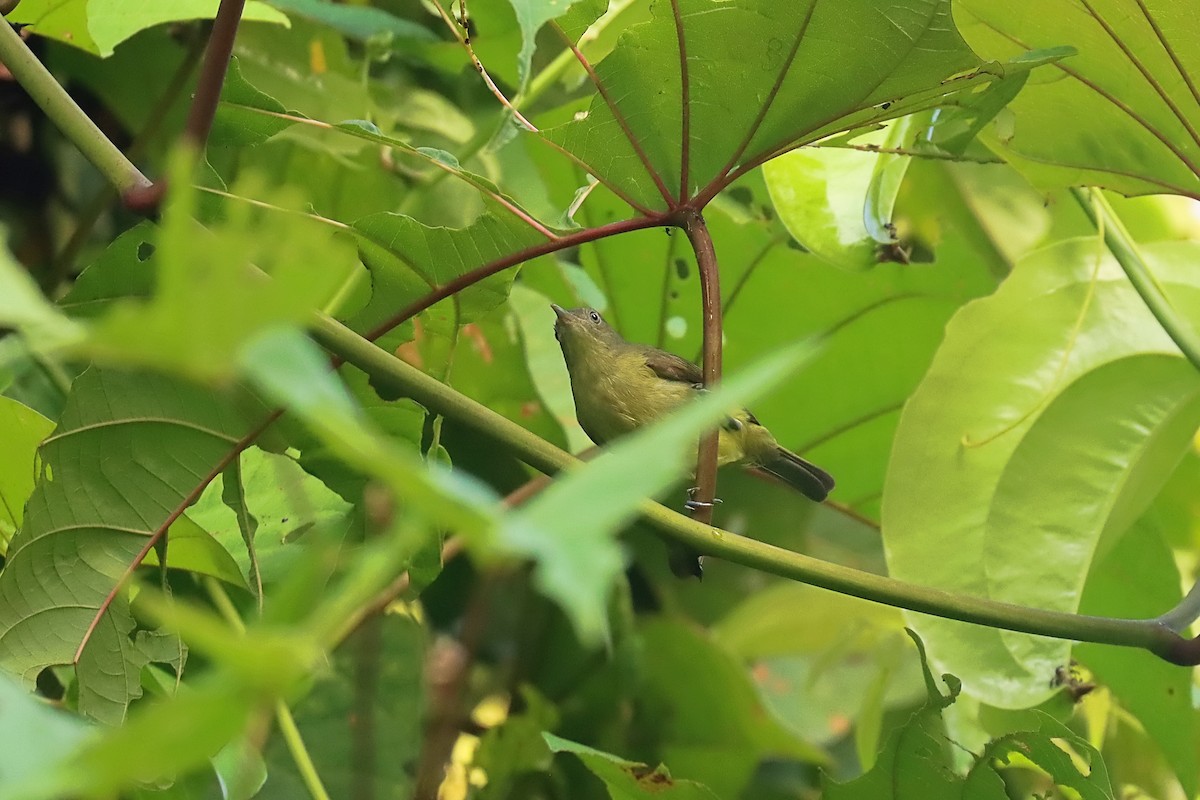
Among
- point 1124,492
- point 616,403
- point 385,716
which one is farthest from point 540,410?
point 1124,492

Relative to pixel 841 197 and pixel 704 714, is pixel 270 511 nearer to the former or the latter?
pixel 841 197

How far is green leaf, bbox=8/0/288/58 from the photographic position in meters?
0.88

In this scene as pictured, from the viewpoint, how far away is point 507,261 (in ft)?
2.40

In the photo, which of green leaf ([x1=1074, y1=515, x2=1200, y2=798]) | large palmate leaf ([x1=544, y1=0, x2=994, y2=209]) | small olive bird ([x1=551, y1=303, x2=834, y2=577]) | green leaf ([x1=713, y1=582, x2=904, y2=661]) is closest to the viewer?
large palmate leaf ([x1=544, y1=0, x2=994, y2=209])

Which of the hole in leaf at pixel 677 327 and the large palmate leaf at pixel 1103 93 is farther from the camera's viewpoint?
the hole in leaf at pixel 677 327

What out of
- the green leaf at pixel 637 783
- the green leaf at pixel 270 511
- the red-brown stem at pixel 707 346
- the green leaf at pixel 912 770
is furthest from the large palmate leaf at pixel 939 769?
the green leaf at pixel 270 511

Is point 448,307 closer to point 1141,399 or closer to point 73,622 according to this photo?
point 73,622

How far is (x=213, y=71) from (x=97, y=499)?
0.30 m

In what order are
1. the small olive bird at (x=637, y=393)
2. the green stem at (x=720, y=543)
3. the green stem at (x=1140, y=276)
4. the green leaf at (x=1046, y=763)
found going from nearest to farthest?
the green stem at (x=720, y=543)
the green leaf at (x=1046, y=763)
the green stem at (x=1140, y=276)
the small olive bird at (x=637, y=393)

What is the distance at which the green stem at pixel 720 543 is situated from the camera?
581mm

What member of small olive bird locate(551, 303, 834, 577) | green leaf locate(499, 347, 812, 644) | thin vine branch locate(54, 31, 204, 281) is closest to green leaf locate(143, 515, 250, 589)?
small olive bird locate(551, 303, 834, 577)

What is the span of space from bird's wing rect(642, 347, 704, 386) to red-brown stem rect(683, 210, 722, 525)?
57 cm

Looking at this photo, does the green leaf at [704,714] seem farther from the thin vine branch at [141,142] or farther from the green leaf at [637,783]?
the thin vine branch at [141,142]

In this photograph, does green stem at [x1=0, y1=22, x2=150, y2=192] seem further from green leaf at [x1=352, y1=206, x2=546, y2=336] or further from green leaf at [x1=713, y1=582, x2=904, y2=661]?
green leaf at [x1=713, y1=582, x2=904, y2=661]
